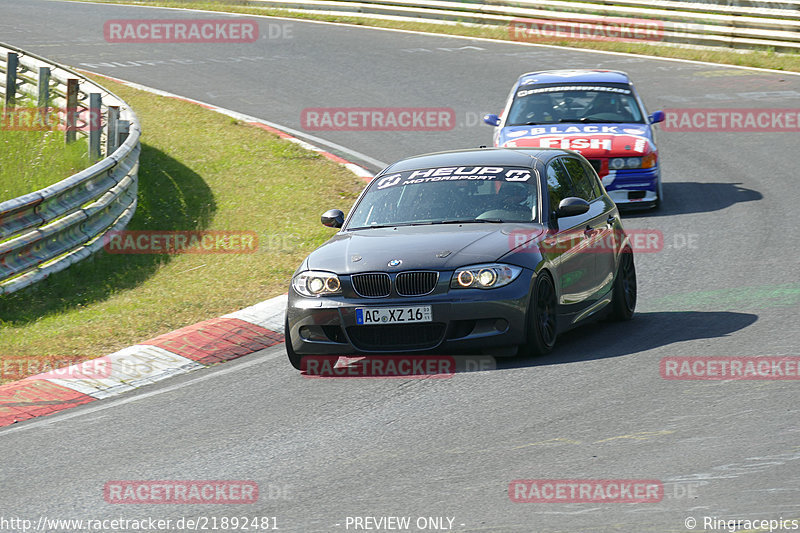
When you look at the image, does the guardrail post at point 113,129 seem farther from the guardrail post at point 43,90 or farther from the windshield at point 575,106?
the windshield at point 575,106

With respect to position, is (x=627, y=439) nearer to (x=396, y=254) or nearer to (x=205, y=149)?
(x=396, y=254)

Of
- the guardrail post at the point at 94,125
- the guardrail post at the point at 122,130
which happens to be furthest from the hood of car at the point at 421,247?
the guardrail post at the point at 94,125

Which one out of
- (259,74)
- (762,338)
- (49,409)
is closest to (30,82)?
(259,74)

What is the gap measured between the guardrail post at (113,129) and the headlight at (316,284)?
7.58m

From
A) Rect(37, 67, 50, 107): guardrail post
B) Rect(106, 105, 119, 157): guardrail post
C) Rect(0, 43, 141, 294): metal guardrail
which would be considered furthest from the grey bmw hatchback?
Rect(37, 67, 50, 107): guardrail post

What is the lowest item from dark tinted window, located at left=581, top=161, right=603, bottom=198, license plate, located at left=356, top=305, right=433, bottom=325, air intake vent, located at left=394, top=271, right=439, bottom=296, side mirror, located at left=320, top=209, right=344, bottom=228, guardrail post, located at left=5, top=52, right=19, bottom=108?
guardrail post, located at left=5, top=52, right=19, bottom=108

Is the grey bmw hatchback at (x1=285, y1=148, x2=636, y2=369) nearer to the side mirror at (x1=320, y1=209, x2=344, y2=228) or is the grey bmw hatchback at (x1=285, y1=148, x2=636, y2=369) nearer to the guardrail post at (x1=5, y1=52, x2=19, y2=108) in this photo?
the side mirror at (x1=320, y1=209, x2=344, y2=228)

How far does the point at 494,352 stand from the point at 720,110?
14.8m

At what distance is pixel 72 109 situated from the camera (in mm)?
17391

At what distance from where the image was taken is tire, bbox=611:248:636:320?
33.4 ft

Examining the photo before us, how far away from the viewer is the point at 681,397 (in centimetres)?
758

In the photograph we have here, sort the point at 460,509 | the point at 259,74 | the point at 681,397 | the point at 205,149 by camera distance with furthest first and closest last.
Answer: the point at 259,74 → the point at 205,149 → the point at 681,397 → the point at 460,509

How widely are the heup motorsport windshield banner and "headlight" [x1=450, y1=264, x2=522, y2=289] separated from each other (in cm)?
137

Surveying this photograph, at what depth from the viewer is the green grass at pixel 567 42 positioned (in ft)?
90.6
